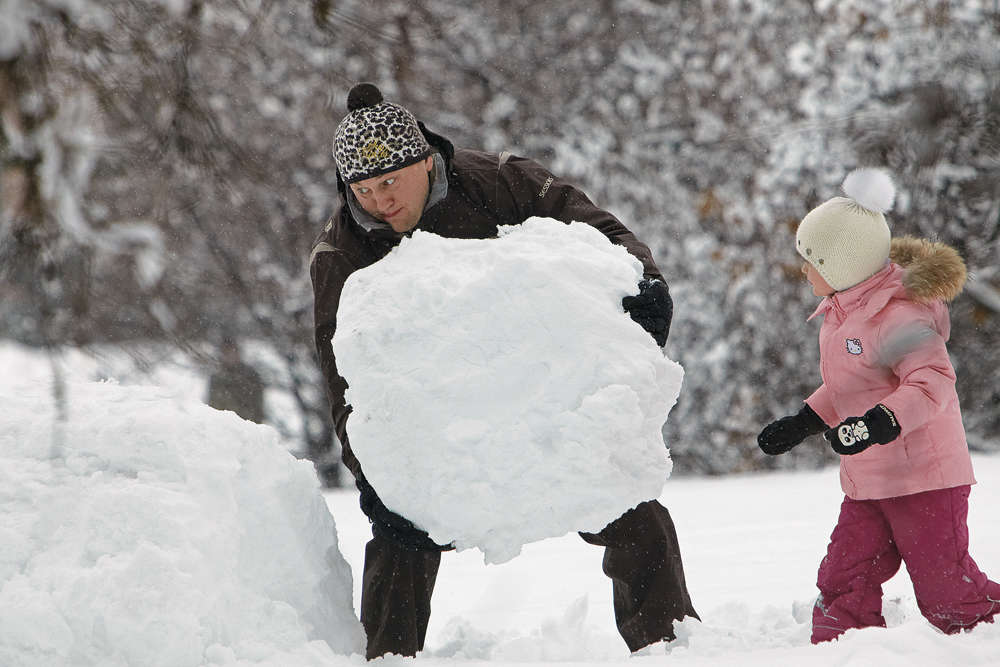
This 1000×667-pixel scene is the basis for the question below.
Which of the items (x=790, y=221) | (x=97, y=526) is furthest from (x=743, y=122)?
(x=97, y=526)

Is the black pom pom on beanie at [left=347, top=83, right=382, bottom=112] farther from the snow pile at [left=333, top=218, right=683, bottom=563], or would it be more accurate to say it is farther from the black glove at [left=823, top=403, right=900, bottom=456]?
the black glove at [left=823, top=403, right=900, bottom=456]

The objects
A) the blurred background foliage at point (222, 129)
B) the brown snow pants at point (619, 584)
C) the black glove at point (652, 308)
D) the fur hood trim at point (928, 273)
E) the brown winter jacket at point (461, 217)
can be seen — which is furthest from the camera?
the brown winter jacket at point (461, 217)

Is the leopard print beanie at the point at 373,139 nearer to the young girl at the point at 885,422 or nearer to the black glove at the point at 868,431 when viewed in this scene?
the young girl at the point at 885,422

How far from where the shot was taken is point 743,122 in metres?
5.41

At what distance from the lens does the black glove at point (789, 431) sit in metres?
2.74

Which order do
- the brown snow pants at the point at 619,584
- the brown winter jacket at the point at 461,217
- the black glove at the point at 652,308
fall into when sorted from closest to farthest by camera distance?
1. the black glove at the point at 652,308
2. the brown snow pants at the point at 619,584
3. the brown winter jacket at the point at 461,217

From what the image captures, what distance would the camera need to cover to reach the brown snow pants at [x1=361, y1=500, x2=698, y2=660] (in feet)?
8.32

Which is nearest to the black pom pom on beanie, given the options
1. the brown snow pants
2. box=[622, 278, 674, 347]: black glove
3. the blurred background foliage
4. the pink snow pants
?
the blurred background foliage

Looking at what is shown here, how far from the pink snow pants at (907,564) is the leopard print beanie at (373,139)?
59.2 inches

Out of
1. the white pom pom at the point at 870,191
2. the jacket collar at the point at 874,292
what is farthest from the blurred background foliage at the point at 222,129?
the jacket collar at the point at 874,292

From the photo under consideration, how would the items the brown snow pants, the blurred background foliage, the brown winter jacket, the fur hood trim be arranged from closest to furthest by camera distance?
the blurred background foliage
the fur hood trim
the brown snow pants
the brown winter jacket

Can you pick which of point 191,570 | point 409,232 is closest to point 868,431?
point 409,232

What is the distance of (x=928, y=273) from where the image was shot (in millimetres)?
2479

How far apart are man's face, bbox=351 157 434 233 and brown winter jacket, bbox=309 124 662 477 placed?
0.04 m
